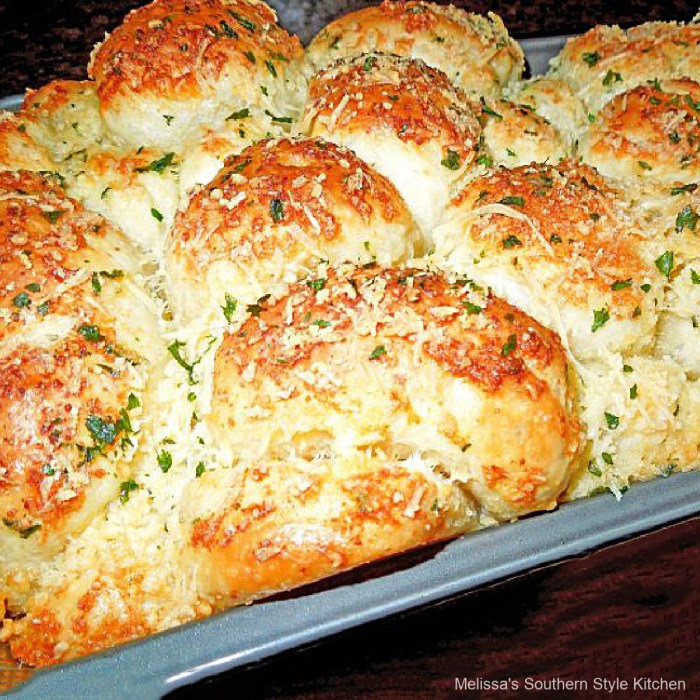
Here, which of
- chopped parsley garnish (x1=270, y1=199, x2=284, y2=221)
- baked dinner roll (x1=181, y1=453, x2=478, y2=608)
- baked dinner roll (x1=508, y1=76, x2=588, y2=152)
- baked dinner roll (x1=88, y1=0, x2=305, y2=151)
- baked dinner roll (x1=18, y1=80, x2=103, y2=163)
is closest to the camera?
baked dinner roll (x1=181, y1=453, x2=478, y2=608)

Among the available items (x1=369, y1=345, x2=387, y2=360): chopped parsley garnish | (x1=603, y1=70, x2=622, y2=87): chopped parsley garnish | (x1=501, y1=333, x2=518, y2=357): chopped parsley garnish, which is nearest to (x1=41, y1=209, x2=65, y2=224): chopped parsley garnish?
(x1=369, y1=345, x2=387, y2=360): chopped parsley garnish

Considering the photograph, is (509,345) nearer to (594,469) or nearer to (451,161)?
(594,469)

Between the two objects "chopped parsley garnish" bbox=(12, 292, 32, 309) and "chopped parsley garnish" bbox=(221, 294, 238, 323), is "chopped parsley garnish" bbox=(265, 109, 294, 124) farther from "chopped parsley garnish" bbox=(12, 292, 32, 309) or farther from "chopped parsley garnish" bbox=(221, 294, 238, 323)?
"chopped parsley garnish" bbox=(12, 292, 32, 309)

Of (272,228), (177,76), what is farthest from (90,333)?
(177,76)

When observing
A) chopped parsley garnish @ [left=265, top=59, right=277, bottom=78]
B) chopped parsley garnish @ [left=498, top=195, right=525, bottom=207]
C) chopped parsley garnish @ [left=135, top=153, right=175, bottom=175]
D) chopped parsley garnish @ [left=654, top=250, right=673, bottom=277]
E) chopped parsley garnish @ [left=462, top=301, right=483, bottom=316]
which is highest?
chopped parsley garnish @ [left=265, top=59, right=277, bottom=78]

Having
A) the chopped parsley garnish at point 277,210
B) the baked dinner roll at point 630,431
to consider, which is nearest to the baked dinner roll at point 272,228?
the chopped parsley garnish at point 277,210

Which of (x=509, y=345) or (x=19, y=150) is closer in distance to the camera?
(x=509, y=345)

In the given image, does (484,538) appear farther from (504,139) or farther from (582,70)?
(582,70)
